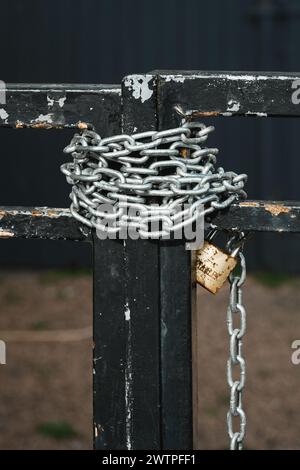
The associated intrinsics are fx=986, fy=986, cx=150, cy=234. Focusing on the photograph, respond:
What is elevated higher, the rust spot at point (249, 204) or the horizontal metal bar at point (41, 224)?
the rust spot at point (249, 204)

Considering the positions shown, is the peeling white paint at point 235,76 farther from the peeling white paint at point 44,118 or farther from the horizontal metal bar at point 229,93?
the peeling white paint at point 44,118

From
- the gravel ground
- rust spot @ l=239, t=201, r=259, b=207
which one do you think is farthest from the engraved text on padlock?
the gravel ground

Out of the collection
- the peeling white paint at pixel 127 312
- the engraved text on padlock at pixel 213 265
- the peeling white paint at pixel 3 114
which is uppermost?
the peeling white paint at pixel 3 114

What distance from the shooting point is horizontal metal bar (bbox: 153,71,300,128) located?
166 cm

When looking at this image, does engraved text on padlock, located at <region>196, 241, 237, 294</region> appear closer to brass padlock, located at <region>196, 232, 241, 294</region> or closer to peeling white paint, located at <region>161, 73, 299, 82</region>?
brass padlock, located at <region>196, 232, 241, 294</region>

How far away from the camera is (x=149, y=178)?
160 centimetres

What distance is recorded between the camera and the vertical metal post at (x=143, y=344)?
1.74 m

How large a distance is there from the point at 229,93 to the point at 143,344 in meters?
0.47

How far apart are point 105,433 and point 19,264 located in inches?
210

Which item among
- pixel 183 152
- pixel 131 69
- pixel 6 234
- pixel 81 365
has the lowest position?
pixel 81 365

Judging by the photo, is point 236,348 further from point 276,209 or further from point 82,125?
point 82,125

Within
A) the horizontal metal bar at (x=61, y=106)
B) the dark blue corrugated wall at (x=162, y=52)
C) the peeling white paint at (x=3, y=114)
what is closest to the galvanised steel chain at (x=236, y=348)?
the horizontal metal bar at (x=61, y=106)

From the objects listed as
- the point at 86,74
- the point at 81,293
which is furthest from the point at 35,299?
the point at 86,74

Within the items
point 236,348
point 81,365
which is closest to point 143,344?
point 236,348
